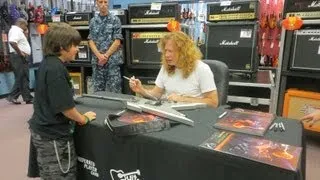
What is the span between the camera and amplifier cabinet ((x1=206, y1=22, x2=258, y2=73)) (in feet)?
9.83

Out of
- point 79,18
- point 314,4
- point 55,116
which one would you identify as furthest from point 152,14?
point 55,116

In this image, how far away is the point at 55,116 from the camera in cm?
147

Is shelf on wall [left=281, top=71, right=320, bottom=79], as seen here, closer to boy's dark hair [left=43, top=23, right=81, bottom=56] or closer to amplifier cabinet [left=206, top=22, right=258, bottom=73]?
amplifier cabinet [left=206, top=22, right=258, bottom=73]

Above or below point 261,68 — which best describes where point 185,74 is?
above

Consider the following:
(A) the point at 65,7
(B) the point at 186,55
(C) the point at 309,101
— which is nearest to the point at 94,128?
(B) the point at 186,55

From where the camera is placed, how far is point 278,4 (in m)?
4.32

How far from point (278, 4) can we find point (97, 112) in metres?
3.74

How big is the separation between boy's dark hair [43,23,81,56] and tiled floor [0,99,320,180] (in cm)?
139

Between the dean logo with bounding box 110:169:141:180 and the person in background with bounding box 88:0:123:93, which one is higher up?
the person in background with bounding box 88:0:123:93

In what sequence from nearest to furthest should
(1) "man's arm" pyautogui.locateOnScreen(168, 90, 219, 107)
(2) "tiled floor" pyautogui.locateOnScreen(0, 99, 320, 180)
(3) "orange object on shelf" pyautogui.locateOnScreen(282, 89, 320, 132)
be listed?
(1) "man's arm" pyautogui.locateOnScreen(168, 90, 219, 107)
(2) "tiled floor" pyautogui.locateOnScreen(0, 99, 320, 180)
(3) "orange object on shelf" pyautogui.locateOnScreen(282, 89, 320, 132)

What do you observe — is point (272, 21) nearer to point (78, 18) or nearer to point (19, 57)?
point (78, 18)

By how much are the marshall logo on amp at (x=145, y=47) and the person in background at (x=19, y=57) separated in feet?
7.56

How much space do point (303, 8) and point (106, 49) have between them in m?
2.01

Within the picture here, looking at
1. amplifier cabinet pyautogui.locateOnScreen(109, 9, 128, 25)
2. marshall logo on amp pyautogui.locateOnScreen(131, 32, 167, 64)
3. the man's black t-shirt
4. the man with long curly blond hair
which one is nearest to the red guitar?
marshall logo on amp pyautogui.locateOnScreen(131, 32, 167, 64)
